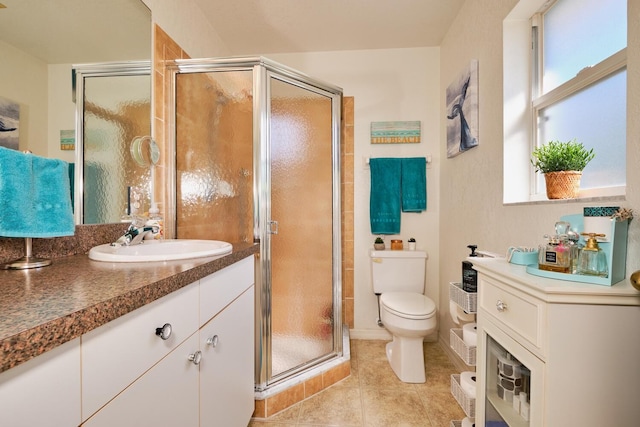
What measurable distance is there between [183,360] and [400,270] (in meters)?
1.77

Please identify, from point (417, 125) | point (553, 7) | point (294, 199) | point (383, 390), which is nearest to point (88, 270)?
point (294, 199)

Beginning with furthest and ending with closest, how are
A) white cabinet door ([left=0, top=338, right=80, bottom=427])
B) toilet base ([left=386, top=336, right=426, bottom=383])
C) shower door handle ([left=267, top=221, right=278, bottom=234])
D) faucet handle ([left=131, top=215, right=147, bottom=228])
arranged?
toilet base ([left=386, top=336, right=426, bottom=383]), shower door handle ([left=267, top=221, right=278, bottom=234]), faucet handle ([left=131, top=215, right=147, bottom=228]), white cabinet door ([left=0, top=338, right=80, bottom=427])

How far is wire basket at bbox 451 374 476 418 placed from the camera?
1.38m

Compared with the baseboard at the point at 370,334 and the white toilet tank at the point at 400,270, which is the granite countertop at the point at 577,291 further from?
the baseboard at the point at 370,334

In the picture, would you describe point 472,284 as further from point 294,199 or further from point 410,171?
point 410,171

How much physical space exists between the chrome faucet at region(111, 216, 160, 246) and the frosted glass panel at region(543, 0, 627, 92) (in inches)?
73.1

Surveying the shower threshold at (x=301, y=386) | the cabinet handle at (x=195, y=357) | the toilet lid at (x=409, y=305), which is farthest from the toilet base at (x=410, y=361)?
the cabinet handle at (x=195, y=357)

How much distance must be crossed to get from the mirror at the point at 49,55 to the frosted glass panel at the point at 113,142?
2.8 inches

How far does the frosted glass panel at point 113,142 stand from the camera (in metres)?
1.13

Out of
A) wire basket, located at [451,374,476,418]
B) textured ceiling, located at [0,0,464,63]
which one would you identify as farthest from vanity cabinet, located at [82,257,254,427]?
wire basket, located at [451,374,476,418]

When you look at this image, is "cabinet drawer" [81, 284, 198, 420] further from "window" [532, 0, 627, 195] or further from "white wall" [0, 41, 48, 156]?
"window" [532, 0, 627, 195]

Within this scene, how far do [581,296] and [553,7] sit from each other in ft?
4.55

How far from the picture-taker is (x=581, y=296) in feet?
2.33

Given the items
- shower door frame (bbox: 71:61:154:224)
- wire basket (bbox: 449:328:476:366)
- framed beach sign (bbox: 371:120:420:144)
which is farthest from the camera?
framed beach sign (bbox: 371:120:420:144)
